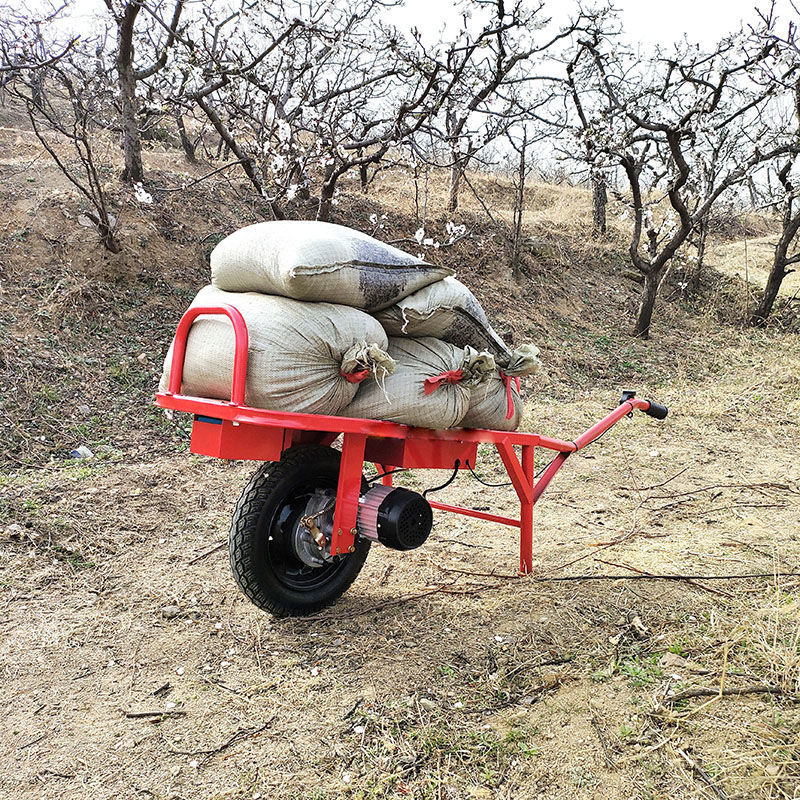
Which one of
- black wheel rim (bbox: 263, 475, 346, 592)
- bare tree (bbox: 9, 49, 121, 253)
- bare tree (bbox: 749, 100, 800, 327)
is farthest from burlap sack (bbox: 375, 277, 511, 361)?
bare tree (bbox: 749, 100, 800, 327)

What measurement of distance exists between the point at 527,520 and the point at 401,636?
101cm

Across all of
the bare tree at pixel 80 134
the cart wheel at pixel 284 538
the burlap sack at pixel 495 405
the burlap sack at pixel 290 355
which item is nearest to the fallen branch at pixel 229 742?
the cart wheel at pixel 284 538

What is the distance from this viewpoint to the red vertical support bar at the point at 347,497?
116 inches

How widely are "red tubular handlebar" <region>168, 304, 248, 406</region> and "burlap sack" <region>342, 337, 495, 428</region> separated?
1.73 ft

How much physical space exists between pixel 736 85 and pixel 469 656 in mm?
12069

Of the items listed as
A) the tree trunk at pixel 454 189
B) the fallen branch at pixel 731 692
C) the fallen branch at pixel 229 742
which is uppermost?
the tree trunk at pixel 454 189

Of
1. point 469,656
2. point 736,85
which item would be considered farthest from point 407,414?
point 736,85

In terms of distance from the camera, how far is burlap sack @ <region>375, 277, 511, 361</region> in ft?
10.2

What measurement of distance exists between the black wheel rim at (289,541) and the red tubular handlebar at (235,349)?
652mm

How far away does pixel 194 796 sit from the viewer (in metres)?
2.18

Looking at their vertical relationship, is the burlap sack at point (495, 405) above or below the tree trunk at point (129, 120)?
below

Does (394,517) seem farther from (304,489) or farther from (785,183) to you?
(785,183)

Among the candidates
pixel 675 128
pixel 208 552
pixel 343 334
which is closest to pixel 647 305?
pixel 675 128

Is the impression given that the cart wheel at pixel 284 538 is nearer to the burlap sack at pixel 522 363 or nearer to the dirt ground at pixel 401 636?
the dirt ground at pixel 401 636
